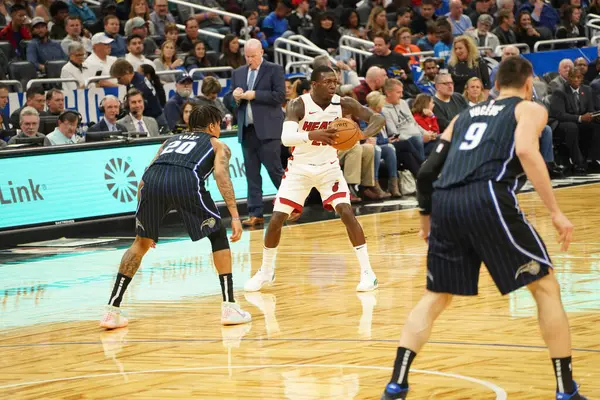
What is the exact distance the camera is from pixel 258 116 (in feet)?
50.6

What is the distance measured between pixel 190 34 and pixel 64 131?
6.11 meters

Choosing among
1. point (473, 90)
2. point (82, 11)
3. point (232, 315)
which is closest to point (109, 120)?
point (82, 11)

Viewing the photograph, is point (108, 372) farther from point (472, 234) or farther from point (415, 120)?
point (415, 120)

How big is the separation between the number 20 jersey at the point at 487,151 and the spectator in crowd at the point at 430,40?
56.2ft

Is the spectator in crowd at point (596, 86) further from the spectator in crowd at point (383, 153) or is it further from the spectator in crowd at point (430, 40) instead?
the spectator in crowd at point (383, 153)

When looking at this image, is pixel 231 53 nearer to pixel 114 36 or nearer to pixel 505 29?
pixel 114 36

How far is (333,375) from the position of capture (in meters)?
7.11

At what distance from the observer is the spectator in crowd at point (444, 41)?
22234 millimetres

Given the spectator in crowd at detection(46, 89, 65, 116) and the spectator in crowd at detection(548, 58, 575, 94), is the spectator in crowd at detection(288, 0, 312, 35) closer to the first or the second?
the spectator in crowd at detection(548, 58, 575, 94)

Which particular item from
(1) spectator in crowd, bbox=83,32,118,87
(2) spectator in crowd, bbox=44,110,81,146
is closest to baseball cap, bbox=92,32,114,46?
(1) spectator in crowd, bbox=83,32,118,87

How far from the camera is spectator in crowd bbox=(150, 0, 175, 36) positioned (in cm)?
2153

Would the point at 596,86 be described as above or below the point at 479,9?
below

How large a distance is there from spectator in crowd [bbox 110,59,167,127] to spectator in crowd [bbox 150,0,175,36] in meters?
4.16

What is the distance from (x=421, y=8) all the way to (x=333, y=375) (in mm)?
19093
